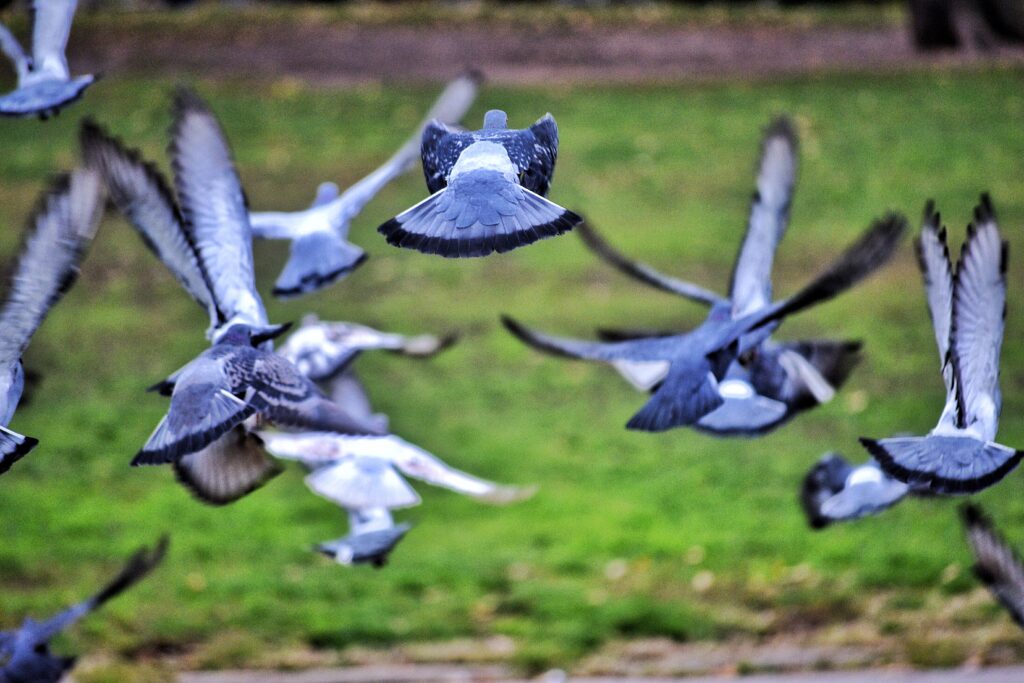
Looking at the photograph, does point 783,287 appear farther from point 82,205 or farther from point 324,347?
point 82,205

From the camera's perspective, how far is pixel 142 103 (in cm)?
1408

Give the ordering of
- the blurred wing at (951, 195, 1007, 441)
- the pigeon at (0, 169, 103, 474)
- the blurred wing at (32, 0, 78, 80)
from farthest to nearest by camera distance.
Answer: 1. the blurred wing at (32, 0, 78, 80)
2. the pigeon at (0, 169, 103, 474)
3. the blurred wing at (951, 195, 1007, 441)

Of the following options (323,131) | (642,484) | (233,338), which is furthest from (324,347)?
(323,131)

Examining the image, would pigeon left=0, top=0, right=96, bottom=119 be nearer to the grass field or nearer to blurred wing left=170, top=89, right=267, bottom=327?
blurred wing left=170, top=89, right=267, bottom=327

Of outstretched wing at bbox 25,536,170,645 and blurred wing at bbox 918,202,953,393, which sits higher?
blurred wing at bbox 918,202,953,393

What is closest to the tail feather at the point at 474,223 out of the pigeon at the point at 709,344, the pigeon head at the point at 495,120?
the pigeon head at the point at 495,120

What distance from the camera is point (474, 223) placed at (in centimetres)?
318

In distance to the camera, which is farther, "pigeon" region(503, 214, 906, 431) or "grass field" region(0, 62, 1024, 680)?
"grass field" region(0, 62, 1024, 680)

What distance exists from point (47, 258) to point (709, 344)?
1.72m

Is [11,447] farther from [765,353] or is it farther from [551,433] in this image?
[551,433]

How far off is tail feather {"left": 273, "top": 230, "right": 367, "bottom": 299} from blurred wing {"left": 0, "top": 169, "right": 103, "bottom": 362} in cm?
73

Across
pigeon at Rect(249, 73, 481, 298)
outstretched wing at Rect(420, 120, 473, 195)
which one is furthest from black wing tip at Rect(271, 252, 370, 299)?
outstretched wing at Rect(420, 120, 473, 195)

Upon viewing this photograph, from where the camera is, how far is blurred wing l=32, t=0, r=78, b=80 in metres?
4.06

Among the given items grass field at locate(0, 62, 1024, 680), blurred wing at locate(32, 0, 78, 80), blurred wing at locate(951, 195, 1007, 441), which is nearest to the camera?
blurred wing at locate(951, 195, 1007, 441)
